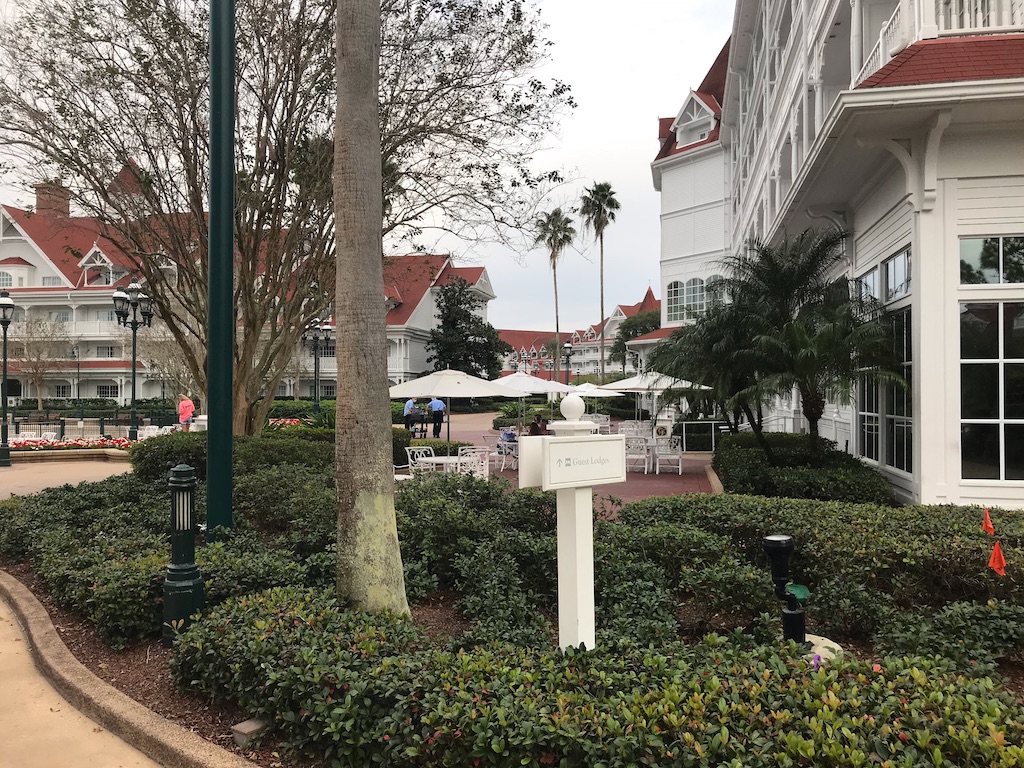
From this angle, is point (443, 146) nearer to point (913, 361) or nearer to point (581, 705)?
point (913, 361)

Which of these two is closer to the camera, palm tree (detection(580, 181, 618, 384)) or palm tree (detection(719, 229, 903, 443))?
palm tree (detection(719, 229, 903, 443))

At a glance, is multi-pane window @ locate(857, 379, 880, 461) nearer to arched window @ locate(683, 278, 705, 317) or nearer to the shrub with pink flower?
arched window @ locate(683, 278, 705, 317)

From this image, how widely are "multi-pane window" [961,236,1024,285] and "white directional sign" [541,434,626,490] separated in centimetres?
637

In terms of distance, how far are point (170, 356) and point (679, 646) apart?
35764 mm

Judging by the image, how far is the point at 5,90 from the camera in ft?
36.7

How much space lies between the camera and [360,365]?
4.58 metres

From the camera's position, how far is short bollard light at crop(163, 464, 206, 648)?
4.93 metres

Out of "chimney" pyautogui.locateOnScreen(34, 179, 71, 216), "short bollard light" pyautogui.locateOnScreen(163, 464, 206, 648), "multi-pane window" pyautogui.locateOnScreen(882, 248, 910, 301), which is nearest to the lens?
"short bollard light" pyautogui.locateOnScreen(163, 464, 206, 648)

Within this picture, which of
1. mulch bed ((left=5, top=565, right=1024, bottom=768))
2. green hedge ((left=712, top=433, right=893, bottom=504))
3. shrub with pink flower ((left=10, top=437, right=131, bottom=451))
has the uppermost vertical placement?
green hedge ((left=712, top=433, right=893, bottom=504))

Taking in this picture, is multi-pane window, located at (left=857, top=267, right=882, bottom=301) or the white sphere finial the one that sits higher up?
multi-pane window, located at (left=857, top=267, right=882, bottom=301)

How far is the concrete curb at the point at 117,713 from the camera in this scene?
3.50 m

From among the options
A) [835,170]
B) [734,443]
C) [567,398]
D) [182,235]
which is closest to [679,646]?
[567,398]

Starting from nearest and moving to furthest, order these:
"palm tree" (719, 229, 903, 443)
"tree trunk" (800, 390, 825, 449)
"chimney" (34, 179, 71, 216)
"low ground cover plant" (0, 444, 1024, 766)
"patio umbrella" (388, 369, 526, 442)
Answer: "low ground cover plant" (0, 444, 1024, 766) < "palm tree" (719, 229, 903, 443) < "tree trunk" (800, 390, 825, 449) < "chimney" (34, 179, 71, 216) < "patio umbrella" (388, 369, 526, 442)

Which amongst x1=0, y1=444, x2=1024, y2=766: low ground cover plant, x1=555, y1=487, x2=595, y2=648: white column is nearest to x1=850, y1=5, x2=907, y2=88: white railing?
x1=0, y1=444, x2=1024, y2=766: low ground cover plant
